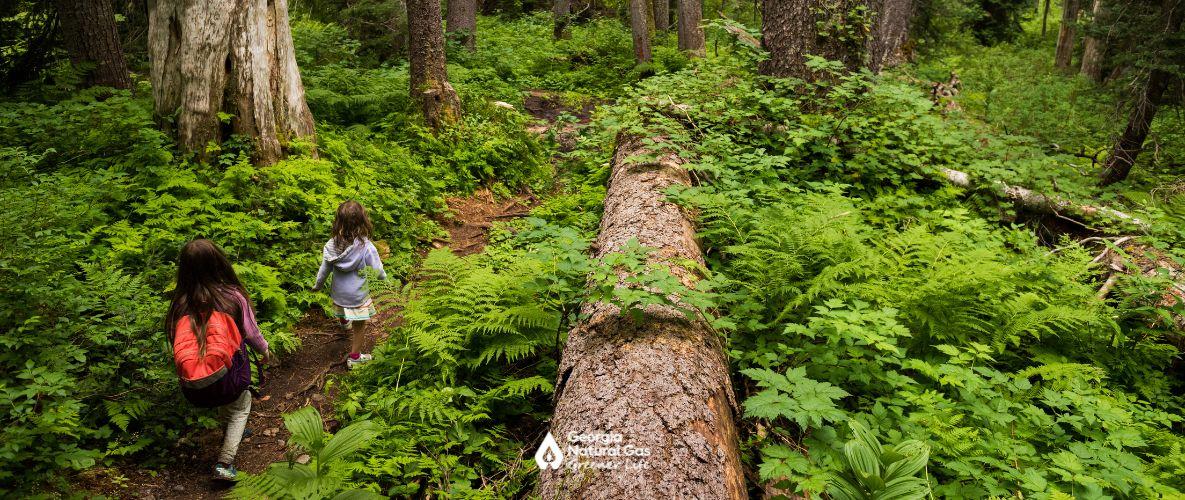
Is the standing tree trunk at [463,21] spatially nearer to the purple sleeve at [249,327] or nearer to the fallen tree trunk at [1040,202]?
the fallen tree trunk at [1040,202]

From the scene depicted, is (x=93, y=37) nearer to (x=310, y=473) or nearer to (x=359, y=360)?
(x=359, y=360)

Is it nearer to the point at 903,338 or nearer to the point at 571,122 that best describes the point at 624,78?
the point at 571,122

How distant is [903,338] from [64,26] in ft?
36.2

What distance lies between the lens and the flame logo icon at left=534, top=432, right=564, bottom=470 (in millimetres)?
2795

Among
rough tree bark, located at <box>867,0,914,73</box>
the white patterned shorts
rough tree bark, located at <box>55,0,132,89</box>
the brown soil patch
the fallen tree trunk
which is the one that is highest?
rough tree bark, located at <box>55,0,132,89</box>

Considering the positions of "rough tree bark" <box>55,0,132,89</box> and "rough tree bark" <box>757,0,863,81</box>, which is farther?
"rough tree bark" <box>55,0,132,89</box>

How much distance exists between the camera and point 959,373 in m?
3.37

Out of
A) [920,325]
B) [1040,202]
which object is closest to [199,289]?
[920,325]

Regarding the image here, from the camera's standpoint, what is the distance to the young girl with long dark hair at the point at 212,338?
145 inches

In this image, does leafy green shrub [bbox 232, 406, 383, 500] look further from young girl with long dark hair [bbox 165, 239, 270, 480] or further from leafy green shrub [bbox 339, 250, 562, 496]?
young girl with long dark hair [bbox 165, 239, 270, 480]

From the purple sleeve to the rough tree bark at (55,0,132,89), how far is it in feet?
22.4

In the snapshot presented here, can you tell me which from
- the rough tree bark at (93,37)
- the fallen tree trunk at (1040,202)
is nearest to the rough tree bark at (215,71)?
the rough tree bark at (93,37)

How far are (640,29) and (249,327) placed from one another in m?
13.6

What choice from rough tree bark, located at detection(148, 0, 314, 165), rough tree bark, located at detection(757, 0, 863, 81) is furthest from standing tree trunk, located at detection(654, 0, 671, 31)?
rough tree bark, located at detection(148, 0, 314, 165)
